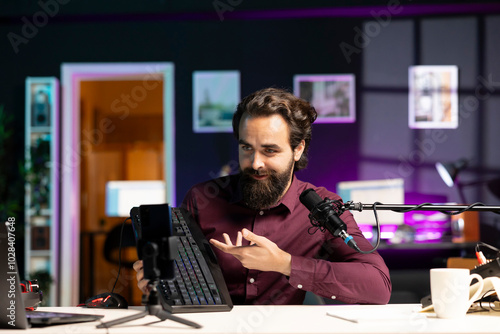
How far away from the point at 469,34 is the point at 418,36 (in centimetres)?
48

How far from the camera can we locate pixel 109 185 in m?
6.30

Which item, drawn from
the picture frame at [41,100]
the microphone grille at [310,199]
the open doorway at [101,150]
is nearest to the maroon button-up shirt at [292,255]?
the microphone grille at [310,199]

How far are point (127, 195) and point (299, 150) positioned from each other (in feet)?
14.3

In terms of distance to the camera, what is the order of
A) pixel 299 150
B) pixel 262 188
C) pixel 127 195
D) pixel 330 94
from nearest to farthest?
pixel 262 188 → pixel 299 150 → pixel 330 94 → pixel 127 195

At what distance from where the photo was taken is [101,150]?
715 cm

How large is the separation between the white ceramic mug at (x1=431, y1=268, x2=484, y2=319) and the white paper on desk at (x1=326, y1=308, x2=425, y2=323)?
0.20 ft

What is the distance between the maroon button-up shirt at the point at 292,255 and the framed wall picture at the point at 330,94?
3172 mm

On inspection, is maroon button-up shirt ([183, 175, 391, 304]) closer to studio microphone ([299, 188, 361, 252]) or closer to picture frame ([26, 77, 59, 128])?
studio microphone ([299, 188, 361, 252])

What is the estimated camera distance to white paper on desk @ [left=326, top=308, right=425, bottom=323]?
4.37 ft

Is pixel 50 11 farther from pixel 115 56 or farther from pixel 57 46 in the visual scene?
pixel 115 56

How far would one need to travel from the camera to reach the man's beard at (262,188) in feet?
6.55

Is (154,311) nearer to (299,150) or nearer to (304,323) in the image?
(304,323)

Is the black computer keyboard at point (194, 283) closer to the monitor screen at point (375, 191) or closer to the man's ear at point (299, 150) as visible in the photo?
the man's ear at point (299, 150)

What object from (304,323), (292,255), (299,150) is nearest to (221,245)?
(292,255)
